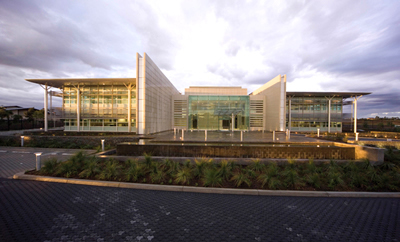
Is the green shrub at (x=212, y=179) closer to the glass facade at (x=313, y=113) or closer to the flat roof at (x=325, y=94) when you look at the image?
the flat roof at (x=325, y=94)

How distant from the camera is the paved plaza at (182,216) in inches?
140

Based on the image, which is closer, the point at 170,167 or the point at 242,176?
the point at 242,176

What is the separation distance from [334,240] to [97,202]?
613 centimetres

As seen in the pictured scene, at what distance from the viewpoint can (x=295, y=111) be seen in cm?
3672

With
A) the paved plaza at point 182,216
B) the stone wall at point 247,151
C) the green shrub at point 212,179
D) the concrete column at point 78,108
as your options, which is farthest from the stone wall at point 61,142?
the green shrub at point 212,179

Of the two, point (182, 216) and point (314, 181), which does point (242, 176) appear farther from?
point (182, 216)

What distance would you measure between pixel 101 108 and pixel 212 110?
68.5ft

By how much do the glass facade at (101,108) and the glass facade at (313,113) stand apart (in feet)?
110

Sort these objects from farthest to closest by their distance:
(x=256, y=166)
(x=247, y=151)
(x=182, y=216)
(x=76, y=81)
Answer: (x=76, y=81) < (x=247, y=151) < (x=256, y=166) < (x=182, y=216)

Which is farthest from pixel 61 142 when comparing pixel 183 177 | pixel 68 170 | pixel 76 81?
pixel 183 177

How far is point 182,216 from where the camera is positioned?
169 inches

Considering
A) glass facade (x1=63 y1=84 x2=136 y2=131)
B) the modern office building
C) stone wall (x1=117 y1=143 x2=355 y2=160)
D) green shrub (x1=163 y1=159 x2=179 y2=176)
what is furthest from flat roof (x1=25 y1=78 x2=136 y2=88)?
green shrub (x1=163 y1=159 x2=179 y2=176)

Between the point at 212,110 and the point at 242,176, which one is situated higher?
the point at 212,110

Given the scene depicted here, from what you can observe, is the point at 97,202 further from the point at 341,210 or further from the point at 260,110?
the point at 260,110
